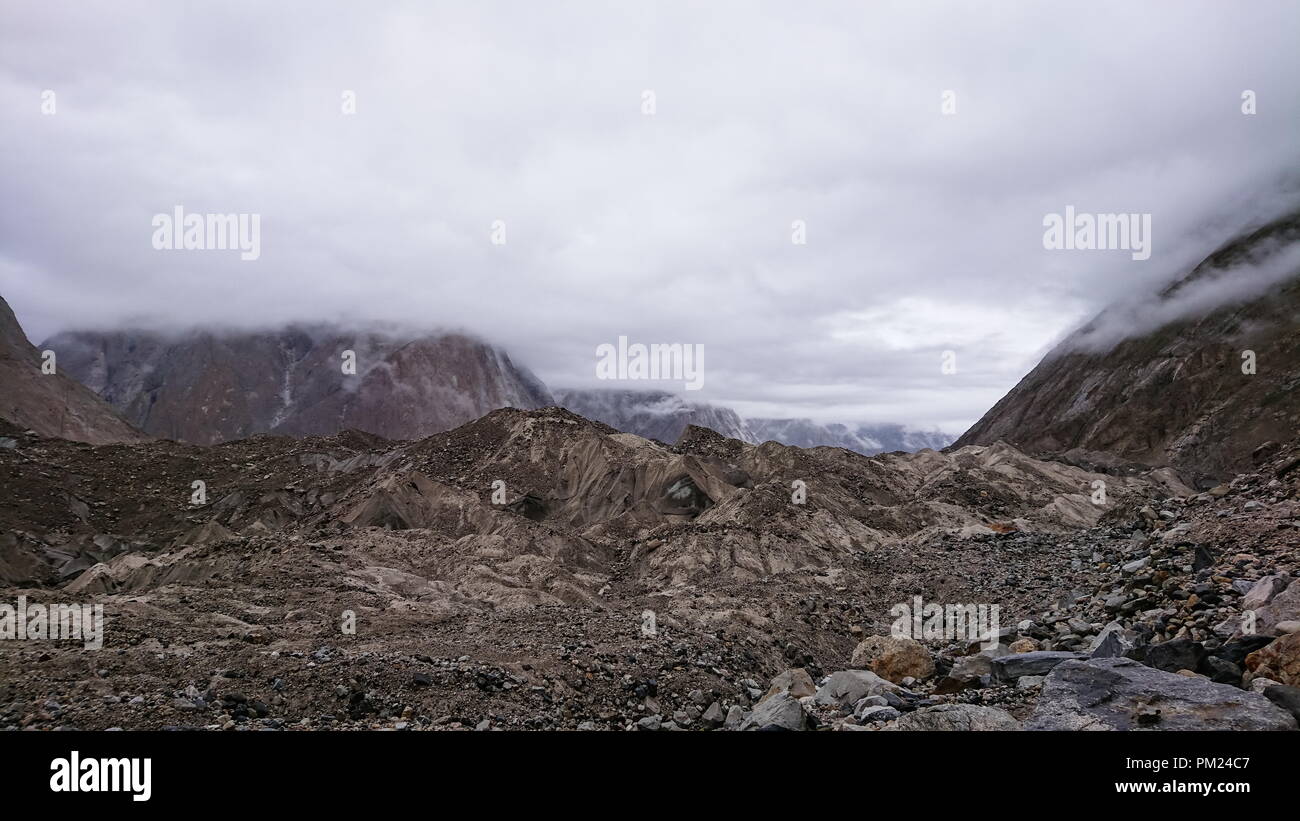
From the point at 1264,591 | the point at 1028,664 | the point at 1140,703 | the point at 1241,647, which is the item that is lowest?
the point at 1028,664

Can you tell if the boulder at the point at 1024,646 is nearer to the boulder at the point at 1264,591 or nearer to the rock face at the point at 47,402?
the boulder at the point at 1264,591

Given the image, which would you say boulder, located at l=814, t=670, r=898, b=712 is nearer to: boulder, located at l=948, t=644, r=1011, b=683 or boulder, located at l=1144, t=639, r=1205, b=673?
boulder, located at l=948, t=644, r=1011, b=683

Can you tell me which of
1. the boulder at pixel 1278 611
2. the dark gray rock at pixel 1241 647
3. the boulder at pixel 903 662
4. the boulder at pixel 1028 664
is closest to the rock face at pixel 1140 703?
the dark gray rock at pixel 1241 647

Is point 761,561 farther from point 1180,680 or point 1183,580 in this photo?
point 1180,680

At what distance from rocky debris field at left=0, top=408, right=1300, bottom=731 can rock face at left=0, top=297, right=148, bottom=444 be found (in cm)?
3014

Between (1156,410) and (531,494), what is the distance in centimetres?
8613

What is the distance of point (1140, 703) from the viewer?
6.87 meters

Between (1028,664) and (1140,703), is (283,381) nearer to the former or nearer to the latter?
Result: (1028,664)

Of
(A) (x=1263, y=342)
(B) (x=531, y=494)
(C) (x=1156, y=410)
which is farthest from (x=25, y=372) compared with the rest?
(A) (x=1263, y=342)

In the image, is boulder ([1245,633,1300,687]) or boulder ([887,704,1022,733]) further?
boulder ([1245,633,1300,687])

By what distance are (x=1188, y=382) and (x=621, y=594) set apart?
9371cm

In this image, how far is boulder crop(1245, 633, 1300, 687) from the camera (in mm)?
7355

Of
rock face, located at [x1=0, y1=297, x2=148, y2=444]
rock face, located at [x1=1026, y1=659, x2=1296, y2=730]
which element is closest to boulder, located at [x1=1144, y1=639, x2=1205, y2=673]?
rock face, located at [x1=1026, y1=659, x2=1296, y2=730]

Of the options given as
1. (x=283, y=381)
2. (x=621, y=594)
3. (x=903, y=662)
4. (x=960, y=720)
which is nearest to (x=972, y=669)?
(x=903, y=662)
